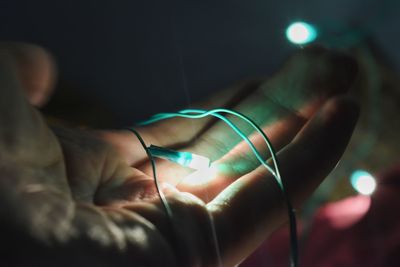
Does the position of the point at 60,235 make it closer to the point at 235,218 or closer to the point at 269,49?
the point at 235,218

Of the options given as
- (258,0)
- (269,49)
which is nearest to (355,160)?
(269,49)

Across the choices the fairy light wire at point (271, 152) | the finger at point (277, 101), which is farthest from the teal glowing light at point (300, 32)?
the fairy light wire at point (271, 152)

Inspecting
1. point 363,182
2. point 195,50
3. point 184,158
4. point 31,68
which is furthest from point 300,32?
point 31,68

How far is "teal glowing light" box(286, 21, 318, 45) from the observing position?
0.91m

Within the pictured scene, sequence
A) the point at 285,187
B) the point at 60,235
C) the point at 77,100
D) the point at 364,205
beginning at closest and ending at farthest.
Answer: the point at 60,235
the point at 285,187
the point at 364,205
the point at 77,100

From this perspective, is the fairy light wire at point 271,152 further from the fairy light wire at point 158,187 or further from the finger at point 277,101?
the fairy light wire at point 158,187

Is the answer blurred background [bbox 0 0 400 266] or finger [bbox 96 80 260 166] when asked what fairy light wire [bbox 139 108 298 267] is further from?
blurred background [bbox 0 0 400 266]

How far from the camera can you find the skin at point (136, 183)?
463 mm

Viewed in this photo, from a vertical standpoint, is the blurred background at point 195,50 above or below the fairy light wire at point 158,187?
above

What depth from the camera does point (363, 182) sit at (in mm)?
882

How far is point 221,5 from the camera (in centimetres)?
97

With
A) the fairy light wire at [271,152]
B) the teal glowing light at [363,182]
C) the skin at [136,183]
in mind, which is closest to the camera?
the skin at [136,183]

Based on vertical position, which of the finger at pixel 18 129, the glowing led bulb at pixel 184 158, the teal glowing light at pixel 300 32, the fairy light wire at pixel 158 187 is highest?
the teal glowing light at pixel 300 32

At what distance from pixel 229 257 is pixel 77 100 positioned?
→ 55 cm
